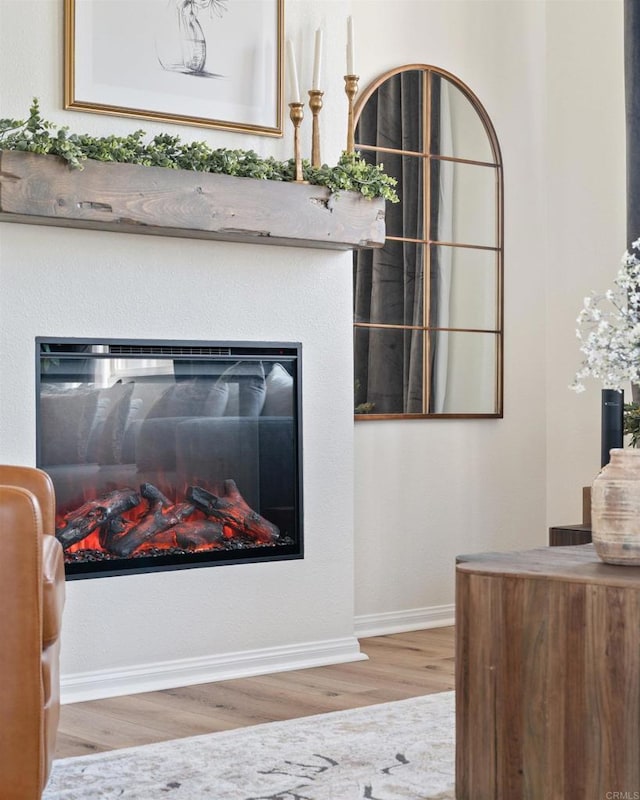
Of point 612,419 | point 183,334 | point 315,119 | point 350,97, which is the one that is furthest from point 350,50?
point 612,419

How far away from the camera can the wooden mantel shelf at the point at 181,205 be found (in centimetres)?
337

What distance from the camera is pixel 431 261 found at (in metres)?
4.89

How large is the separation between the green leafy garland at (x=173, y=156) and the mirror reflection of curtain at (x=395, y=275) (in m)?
0.67

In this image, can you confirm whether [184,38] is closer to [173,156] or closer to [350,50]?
[173,156]

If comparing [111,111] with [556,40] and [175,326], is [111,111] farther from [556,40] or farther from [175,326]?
[556,40]

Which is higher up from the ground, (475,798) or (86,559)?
(86,559)

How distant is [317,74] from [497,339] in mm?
1632

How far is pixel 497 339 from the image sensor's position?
16.7 ft

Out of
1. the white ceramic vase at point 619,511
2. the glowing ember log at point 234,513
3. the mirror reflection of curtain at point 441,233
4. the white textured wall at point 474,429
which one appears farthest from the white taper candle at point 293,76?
the white ceramic vase at point 619,511

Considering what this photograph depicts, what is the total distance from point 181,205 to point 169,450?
85cm

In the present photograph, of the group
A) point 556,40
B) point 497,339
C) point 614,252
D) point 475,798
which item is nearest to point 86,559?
point 475,798

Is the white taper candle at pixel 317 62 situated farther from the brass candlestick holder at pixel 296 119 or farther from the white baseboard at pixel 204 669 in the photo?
the white baseboard at pixel 204 669

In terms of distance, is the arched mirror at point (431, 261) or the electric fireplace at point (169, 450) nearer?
the electric fireplace at point (169, 450)

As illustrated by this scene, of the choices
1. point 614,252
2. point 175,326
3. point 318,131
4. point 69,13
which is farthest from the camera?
point 614,252
